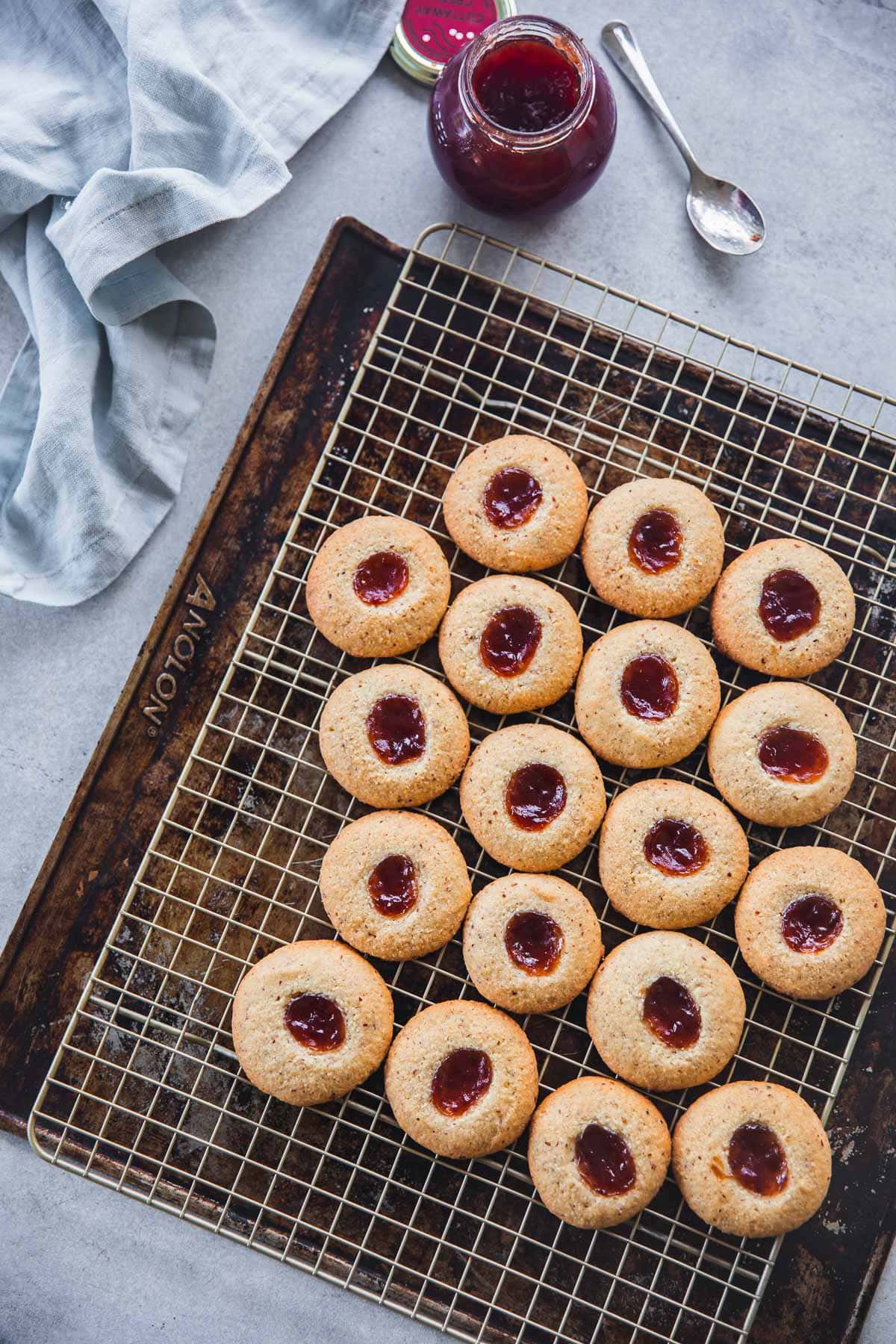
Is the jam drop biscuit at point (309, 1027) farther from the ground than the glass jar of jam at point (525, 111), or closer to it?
closer to it

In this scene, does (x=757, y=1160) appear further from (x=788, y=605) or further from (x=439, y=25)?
(x=439, y=25)

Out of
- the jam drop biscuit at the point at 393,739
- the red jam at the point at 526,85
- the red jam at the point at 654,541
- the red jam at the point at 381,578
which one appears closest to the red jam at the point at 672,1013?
the jam drop biscuit at the point at 393,739

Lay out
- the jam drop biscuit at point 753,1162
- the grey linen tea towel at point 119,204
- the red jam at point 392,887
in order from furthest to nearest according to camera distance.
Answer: the grey linen tea towel at point 119,204 → the red jam at point 392,887 → the jam drop biscuit at point 753,1162

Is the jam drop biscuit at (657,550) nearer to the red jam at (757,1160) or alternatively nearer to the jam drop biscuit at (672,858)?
the jam drop biscuit at (672,858)

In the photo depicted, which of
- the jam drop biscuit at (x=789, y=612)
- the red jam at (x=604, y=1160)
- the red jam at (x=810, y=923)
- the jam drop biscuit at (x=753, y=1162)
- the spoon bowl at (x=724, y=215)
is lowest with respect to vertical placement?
the red jam at (x=604, y=1160)

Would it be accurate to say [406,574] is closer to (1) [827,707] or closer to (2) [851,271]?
(1) [827,707]

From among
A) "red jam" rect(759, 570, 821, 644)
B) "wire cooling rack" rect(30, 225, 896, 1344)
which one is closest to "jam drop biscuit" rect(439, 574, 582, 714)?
"wire cooling rack" rect(30, 225, 896, 1344)

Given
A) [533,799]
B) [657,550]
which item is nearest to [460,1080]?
[533,799]

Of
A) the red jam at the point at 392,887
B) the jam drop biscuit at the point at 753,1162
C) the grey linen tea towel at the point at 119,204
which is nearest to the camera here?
the jam drop biscuit at the point at 753,1162

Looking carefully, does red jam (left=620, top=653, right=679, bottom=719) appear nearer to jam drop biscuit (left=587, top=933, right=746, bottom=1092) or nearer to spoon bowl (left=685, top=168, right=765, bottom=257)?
jam drop biscuit (left=587, top=933, right=746, bottom=1092)
